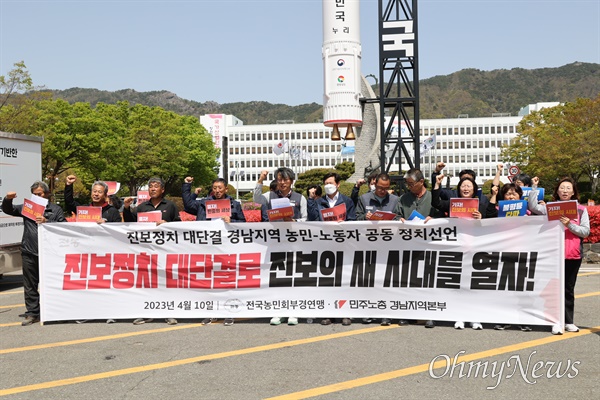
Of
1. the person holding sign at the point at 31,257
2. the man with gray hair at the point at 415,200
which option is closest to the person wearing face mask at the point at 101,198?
the person holding sign at the point at 31,257

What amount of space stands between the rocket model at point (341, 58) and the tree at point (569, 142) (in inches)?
977

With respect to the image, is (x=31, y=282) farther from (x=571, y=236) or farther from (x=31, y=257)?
(x=571, y=236)

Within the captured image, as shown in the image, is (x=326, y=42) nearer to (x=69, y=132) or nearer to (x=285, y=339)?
(x=285, y=339)

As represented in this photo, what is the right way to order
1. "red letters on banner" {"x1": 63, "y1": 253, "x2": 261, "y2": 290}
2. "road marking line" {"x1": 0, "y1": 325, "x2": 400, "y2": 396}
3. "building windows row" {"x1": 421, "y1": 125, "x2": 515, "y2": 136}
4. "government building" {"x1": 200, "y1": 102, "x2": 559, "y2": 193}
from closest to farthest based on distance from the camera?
"road marking line" {"x1": 0, "y1": 325, "x2": 400, "y2": 396}, "red letters on banner" {"x1": 63, "y1": 253, "x2": 261, "y2": 290}, "government building" {"x1": 200, "y1": 102, "x2": 559, "y2": 193}, "building windows row" {"x1": 421, "y1": 125, "x2": 515, "y2": 136}

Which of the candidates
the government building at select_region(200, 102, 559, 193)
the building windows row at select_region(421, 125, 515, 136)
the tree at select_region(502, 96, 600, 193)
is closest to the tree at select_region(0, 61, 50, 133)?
the tree at select_region(502, 96, 600, 193)

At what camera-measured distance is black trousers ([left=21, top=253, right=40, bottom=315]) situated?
7844mm

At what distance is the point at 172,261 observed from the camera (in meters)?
7.68

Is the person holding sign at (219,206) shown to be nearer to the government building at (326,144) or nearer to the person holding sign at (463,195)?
the person holding sign at (463,195)

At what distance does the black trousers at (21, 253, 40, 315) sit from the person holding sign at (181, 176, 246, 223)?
222 cm

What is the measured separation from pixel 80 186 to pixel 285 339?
4547 centimetres

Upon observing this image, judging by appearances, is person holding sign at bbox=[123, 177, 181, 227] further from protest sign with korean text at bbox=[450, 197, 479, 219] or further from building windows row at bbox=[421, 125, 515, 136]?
building windows row at bbox=[421, 125, 515, 136]

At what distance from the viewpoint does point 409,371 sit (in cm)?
543

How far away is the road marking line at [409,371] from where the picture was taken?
489 centimetres

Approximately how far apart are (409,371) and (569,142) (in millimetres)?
42181
